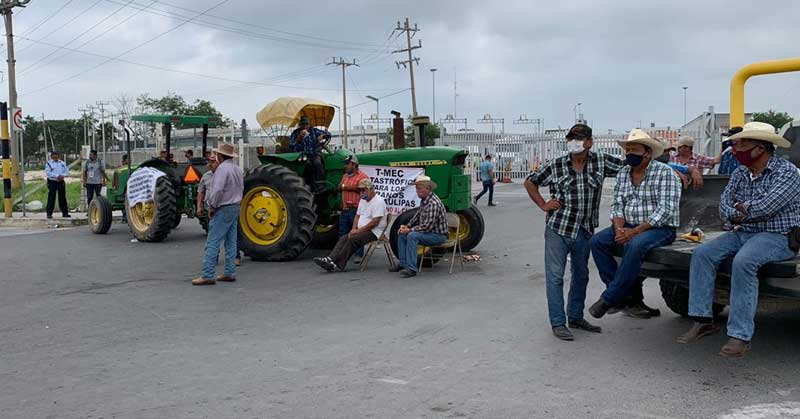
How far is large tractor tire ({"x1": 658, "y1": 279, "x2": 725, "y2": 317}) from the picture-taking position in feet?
22.2

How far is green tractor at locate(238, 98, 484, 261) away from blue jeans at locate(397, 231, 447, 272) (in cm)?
92

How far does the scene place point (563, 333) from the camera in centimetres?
627

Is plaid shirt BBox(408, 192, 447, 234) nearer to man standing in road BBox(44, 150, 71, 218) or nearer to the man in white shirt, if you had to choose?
the man in white shirt

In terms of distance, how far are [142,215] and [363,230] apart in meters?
6.39

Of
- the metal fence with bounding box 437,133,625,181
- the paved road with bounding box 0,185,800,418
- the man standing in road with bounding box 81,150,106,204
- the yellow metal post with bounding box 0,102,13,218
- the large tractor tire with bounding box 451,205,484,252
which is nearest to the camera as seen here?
the paved road with bounding box 0,185,800,418

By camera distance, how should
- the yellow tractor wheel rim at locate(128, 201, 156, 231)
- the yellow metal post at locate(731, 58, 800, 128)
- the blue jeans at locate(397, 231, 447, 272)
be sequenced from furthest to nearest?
the yellow tractor wheel rim at locate(128, 201, 156, 231) < the blue jeans at locate(397, 231, 447, 272) < the yellow metal post at locate(731, 58, 800, 128)

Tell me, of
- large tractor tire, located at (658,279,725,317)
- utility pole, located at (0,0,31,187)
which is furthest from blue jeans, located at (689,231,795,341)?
utility pole, located at (0,0,31,187)

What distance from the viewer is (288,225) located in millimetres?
11328

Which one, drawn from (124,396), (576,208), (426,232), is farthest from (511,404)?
(426,232)

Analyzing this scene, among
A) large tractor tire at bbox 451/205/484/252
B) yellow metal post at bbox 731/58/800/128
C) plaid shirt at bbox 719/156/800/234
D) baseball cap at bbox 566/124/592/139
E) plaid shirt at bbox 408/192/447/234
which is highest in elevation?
yellow metal post at bbox 731/58/800/128

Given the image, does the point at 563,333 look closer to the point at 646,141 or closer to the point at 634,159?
the point at 634,159

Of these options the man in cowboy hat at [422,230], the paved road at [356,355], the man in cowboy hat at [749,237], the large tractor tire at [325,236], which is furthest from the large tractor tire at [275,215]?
the man in cowboy hat at [749,237]

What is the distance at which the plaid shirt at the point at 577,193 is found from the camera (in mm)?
6293

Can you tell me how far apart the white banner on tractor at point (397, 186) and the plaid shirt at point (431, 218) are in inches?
51.5
